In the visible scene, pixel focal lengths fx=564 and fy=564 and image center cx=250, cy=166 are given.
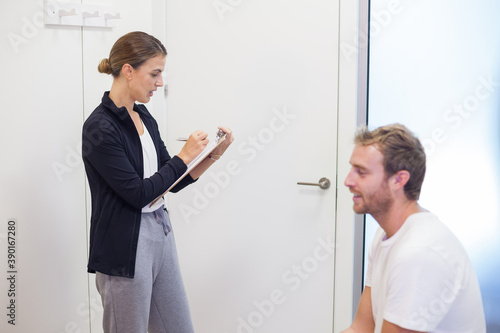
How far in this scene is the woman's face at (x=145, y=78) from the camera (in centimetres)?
187

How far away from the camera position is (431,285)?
48.7 inches

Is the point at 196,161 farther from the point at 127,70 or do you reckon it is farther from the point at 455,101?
the point at 455,101

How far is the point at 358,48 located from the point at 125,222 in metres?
1.06

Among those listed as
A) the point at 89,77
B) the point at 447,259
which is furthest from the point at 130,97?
the point at 447,259

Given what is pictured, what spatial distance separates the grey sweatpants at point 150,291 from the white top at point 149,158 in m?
0.03

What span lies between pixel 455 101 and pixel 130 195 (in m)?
1.15

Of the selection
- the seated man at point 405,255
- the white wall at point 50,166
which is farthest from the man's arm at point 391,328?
the white wall at point 50,166

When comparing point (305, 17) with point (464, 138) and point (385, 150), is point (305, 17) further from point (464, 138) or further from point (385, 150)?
point (385, 150)

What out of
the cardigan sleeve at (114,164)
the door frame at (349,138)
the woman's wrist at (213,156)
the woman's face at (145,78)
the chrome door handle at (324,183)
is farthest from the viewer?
the chrome door handle at (324,183)

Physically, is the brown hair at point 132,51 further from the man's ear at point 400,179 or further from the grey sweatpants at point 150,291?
the man's ear at point 400,179

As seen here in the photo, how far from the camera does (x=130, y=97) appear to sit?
1.90m

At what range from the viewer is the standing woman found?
178cm

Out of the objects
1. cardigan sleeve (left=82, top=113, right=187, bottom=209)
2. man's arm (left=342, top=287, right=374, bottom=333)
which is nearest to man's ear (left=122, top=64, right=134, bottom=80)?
cardigan sleeve (left=82, top=113, right=187, bottom=209)

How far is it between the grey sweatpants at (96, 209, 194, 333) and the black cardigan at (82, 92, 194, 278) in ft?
0.13
